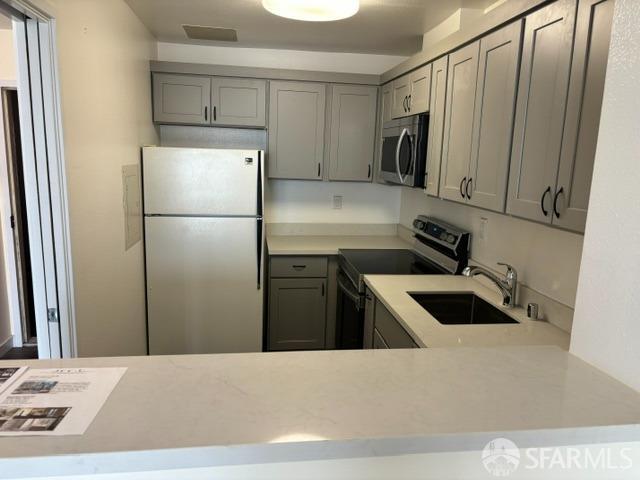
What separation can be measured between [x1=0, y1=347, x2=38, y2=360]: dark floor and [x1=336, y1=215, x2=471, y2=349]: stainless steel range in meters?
2.29

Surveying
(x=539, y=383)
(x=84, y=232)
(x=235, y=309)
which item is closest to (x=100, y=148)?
(x=84, y=232)

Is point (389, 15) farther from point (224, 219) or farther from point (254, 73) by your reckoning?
point (224, 219)

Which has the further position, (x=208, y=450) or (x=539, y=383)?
(x=539, y=383)

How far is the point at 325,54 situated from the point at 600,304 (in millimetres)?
3244

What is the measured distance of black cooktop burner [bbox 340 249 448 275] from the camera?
111 inches

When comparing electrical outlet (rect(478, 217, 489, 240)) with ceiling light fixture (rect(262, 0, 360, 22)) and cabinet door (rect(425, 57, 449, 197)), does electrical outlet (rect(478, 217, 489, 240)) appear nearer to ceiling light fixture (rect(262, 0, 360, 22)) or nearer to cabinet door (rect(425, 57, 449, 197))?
cabinet door (rect(425, 57, 449, 197))

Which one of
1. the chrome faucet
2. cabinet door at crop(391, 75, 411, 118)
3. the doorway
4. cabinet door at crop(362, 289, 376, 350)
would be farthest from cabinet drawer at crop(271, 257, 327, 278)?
the doorway

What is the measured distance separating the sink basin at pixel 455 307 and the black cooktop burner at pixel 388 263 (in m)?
0.45

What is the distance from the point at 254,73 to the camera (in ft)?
11.0

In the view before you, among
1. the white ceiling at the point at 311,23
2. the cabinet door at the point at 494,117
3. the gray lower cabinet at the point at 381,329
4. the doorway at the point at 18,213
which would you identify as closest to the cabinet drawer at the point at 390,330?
the gray lower cabinet at the point at 381,329

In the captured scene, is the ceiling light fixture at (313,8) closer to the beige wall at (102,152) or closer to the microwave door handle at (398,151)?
the beige wall at (102,152)

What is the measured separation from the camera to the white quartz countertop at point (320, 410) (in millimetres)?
708

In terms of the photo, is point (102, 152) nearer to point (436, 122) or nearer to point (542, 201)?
point (436, 122)

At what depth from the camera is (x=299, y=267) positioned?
11.1 ft
